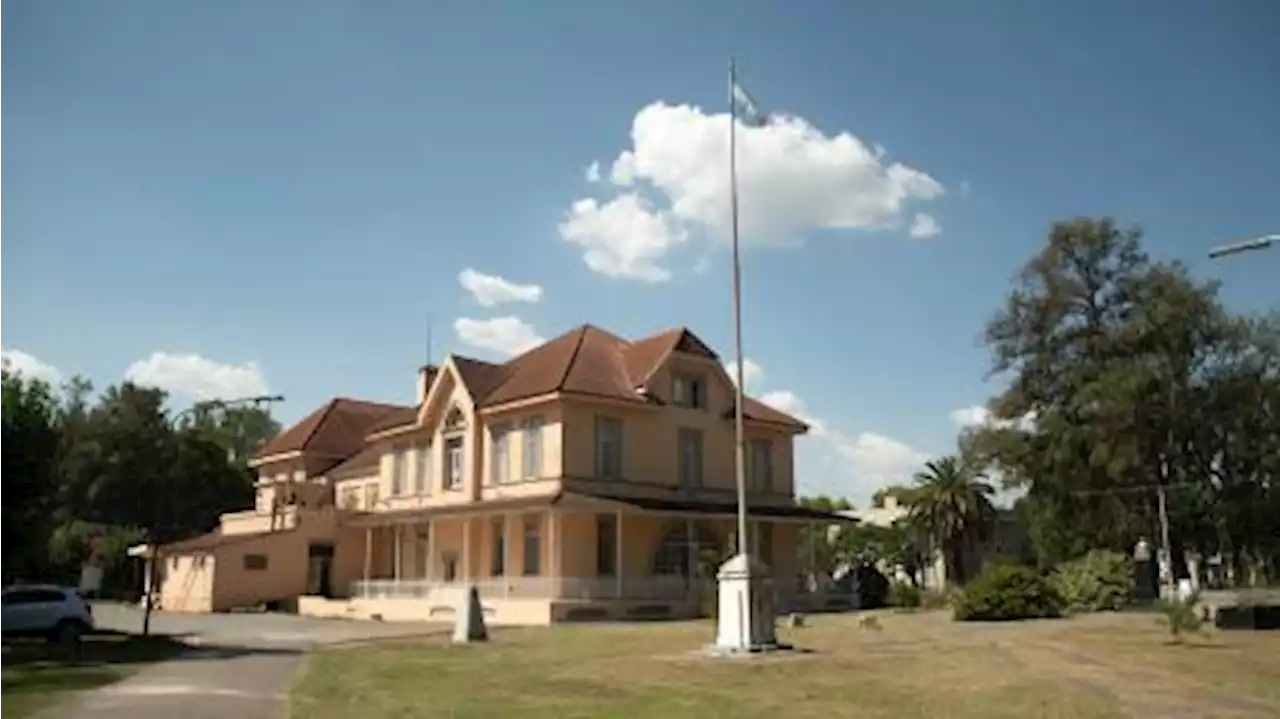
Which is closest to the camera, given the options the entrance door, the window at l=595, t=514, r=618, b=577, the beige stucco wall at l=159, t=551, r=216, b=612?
the window at l=595, t=514, r=618, b=577

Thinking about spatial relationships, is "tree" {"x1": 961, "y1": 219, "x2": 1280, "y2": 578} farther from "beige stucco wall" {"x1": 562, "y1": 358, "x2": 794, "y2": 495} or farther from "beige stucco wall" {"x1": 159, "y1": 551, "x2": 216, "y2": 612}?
"beige stucco wall" {"x1": 159, "y1": 551, "x2": 216, "y2": 612}

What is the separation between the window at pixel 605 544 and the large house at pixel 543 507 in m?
0.06

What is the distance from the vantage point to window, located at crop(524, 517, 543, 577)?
145 ft

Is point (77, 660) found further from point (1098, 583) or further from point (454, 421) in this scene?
point (1098, 583)

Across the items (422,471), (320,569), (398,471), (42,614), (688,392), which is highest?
(688,392)

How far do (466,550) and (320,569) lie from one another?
424 inches

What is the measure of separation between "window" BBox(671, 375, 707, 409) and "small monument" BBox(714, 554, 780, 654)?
26476mm

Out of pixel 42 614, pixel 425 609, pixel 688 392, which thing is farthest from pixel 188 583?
pixel 688 392

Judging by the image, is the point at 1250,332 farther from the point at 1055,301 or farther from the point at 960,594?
the point at 960,594

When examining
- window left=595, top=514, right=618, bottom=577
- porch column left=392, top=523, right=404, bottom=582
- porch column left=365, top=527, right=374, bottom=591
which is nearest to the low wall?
porch column left=365, top=527, right=374, bottom=591

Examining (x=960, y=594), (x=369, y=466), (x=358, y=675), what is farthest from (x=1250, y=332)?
(x=358, y=675)

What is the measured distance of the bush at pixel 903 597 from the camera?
45.9m

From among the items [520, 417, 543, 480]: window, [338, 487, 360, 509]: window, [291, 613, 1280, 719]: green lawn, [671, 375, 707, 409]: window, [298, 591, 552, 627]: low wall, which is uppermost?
[671, 375, 707, 409]: window

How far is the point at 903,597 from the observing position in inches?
1825
